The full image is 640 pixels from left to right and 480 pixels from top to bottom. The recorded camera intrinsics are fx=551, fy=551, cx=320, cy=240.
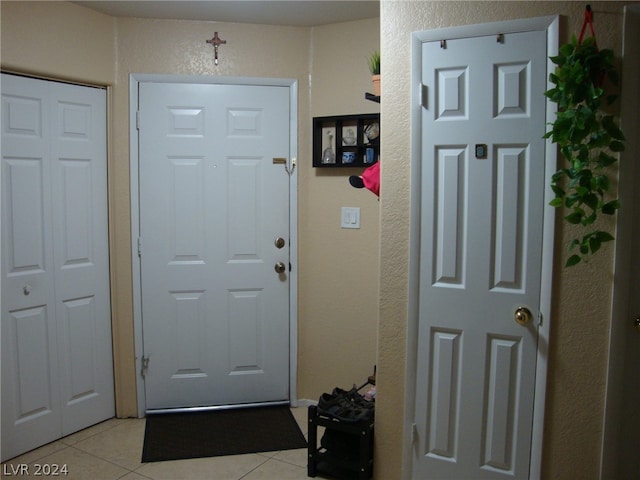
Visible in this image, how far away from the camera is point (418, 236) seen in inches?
89.6

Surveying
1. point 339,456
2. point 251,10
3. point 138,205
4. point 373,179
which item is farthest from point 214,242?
point 339,456

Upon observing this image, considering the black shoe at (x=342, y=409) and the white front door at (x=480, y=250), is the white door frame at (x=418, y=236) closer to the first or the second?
the white front door at (x=480, y=250)

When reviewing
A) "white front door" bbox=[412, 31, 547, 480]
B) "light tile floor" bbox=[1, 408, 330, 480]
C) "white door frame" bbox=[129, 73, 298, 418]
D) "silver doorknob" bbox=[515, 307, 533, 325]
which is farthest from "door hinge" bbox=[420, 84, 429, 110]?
"light tile floor" bbox=[1, 408, 330, 480]

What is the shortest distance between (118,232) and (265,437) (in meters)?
1.42

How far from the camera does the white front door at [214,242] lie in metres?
3.19

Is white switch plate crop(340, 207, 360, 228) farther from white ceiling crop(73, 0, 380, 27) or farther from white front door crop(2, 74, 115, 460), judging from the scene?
white front door crop(2, 74, 115, 460)

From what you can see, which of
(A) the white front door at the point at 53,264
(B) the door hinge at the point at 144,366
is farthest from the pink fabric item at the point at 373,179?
(B) the door hinge at the point at 144,366

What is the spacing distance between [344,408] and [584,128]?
1576 millimetres

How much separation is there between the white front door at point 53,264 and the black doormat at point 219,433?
1.40 feet

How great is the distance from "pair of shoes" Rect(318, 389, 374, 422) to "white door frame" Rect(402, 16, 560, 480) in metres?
0.22

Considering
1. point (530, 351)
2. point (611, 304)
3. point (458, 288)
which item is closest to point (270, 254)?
point (458, 288)

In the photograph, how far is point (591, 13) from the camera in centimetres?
196

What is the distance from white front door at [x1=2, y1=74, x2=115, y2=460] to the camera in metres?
2.72

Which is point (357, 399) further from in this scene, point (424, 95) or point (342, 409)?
point (424, 95)
